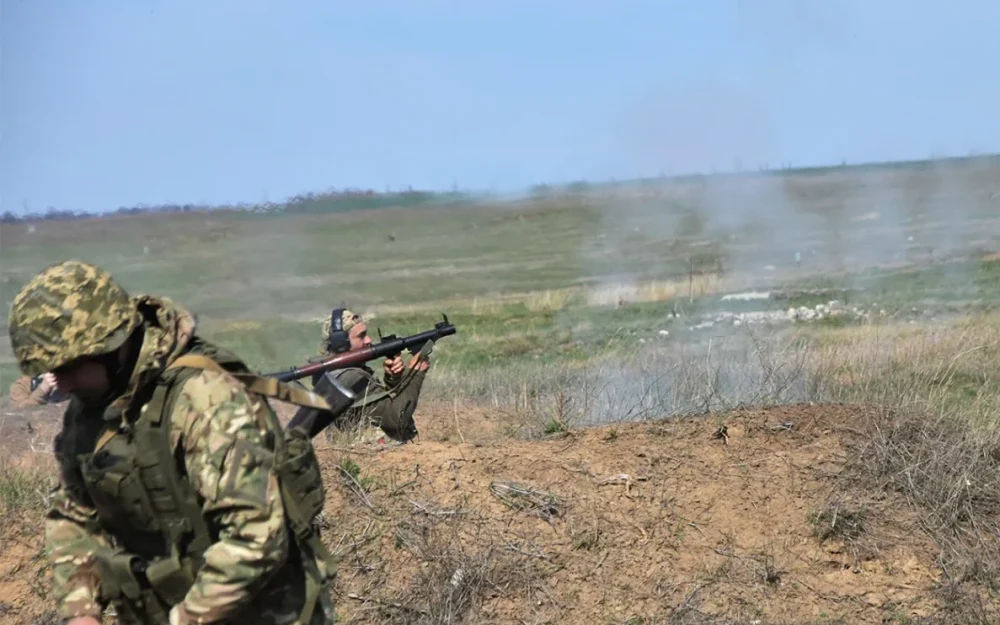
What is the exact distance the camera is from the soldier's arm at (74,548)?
2.76 metres

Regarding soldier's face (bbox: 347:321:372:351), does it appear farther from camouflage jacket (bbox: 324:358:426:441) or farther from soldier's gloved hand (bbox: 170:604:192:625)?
soldier's gloved hand (bbox: 170:604:192:625)

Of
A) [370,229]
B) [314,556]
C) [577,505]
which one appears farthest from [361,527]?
[370,229]

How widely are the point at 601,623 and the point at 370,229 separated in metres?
29.6

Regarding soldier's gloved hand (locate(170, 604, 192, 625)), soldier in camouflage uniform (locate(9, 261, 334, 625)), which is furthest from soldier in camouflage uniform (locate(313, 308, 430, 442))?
soldier's gloved hand (locate(170, 604, 192, 625))

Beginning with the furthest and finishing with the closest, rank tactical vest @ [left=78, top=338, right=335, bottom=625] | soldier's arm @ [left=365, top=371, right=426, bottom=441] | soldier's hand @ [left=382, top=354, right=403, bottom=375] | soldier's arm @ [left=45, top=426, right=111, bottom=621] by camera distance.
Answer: soldier's arm @ [left=365, top=371, right=426, bottom=441] < soldier's hand @ [left=382, top=354, right=403, bottom=375] < soldier's arm @ [left=45, top=426, right=111, bottom=621] < tactical vest @ [left=78, top=338, right=335, bottom=625]

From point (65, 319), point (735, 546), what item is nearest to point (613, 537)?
point (735, 546)

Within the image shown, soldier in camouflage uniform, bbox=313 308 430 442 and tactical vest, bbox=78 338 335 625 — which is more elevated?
tactical vest, bbox=78 338 335 625

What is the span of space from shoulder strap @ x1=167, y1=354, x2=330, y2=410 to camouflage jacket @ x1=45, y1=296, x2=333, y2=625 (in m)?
0.03

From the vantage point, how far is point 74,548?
2781 millimetres

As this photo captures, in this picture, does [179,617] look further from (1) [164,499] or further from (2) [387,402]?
(2) [387,402]

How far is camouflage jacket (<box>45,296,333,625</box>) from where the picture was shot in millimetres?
2375

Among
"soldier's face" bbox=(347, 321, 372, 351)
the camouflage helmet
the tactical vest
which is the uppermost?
the camouflage helmet

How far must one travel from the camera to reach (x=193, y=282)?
20391mm

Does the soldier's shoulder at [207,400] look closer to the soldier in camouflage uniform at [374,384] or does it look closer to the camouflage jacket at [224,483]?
the camouflage jacket at [224,483]
